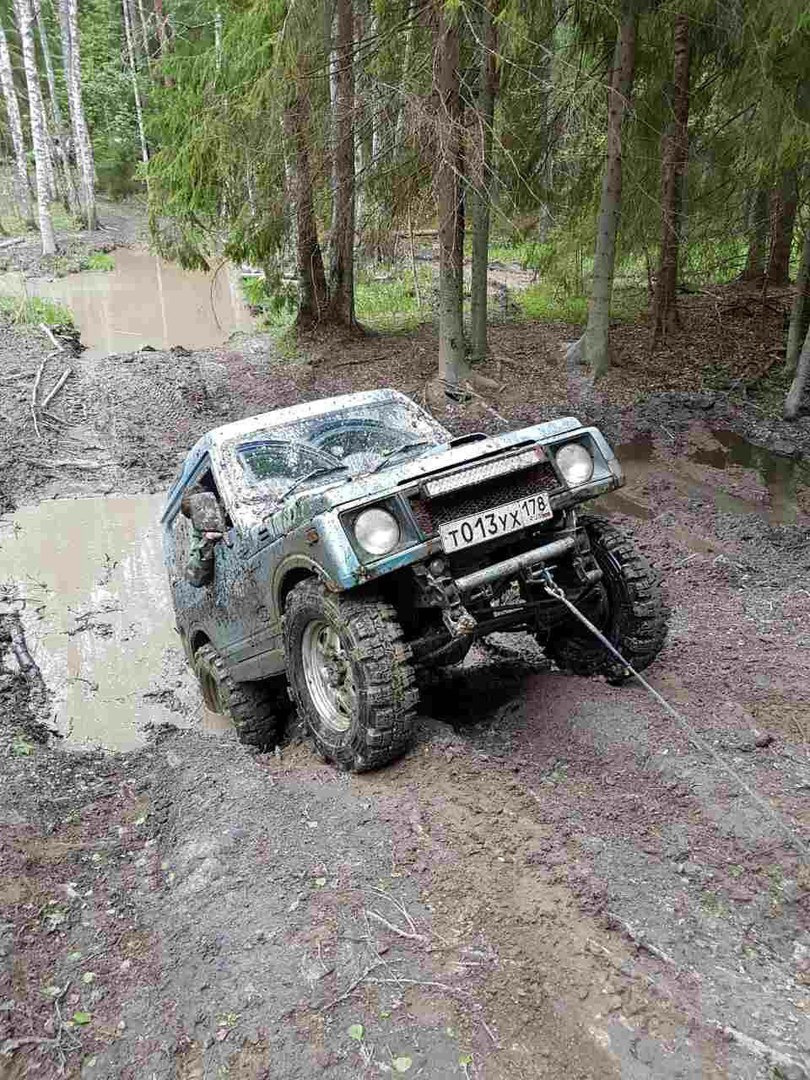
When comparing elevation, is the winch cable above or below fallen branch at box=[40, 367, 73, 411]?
above

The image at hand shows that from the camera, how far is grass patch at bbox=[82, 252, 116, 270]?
29.0 metres

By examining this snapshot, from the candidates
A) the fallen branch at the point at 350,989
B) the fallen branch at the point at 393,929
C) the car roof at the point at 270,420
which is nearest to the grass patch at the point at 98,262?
the car roof at the point at 270,420

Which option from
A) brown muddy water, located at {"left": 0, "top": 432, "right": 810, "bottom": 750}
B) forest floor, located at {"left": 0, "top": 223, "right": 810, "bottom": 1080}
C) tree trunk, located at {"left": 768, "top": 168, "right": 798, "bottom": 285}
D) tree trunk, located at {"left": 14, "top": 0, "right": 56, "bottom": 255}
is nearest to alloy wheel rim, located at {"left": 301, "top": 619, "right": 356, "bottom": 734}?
forest floor, located at {"left": 0, "top": 223, "right": 810, "bottom": 1080}

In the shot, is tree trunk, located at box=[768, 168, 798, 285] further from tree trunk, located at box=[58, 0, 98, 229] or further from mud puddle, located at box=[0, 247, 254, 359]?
tree trunk, located at box=[58, 0, 98, 229]

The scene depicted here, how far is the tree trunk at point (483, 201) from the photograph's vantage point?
11.2m

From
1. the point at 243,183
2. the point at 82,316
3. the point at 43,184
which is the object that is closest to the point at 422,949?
the point at 243,183

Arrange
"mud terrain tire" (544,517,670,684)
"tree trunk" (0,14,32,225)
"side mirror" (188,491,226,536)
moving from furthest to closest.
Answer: "tree trunk" (0,14,32,225) < "side mirror" (188,491,226,536) < "mud terrain tire" (544,517,670,684)

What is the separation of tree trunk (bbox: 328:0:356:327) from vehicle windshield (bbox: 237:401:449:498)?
5.75 m

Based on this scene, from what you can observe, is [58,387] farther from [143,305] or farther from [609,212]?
[143,305]

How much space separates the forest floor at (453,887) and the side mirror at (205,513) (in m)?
1.45

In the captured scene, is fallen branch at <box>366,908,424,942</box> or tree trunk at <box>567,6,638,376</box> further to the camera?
tree trunk at <box>567,6,638,376</box>

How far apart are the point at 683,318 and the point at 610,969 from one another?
16.3 m

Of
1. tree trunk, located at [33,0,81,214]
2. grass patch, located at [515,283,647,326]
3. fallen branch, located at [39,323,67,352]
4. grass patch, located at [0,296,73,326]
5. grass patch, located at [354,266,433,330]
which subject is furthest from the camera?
tree trunk, located at [33,0,81,214]

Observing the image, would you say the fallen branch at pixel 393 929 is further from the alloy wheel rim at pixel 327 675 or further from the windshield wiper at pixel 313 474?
the windshield wiper at pixel 313 474
